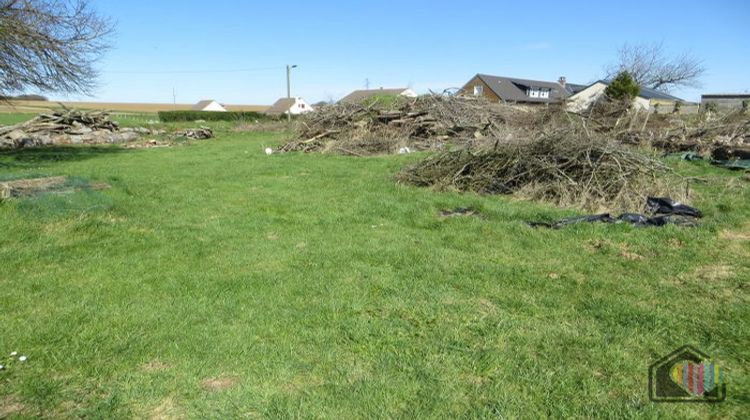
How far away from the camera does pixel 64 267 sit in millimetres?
4949

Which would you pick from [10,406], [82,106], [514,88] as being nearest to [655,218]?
[10,406]

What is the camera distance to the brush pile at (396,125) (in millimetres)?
15766

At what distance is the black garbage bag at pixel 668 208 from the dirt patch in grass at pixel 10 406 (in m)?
7.76

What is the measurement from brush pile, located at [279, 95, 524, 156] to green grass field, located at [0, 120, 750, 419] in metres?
8.64

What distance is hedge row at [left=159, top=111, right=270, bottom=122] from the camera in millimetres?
41375

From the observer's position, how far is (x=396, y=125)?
1678 cm

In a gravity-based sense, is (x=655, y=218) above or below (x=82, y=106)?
below

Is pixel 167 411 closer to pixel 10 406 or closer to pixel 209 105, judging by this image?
pixel 10 406

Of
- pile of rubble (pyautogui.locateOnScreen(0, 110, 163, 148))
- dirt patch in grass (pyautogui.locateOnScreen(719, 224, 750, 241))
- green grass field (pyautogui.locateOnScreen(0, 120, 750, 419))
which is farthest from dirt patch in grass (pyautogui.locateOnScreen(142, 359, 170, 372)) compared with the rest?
pile of rubble (pyautogui.locateOnScreen(0, 110, 163, 148))

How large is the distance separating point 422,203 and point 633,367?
5.04 meters

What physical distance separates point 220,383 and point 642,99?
152 feet

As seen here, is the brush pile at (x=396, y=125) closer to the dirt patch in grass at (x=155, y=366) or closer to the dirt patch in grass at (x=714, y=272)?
the dirt patch in grass at (x=714, y=272)

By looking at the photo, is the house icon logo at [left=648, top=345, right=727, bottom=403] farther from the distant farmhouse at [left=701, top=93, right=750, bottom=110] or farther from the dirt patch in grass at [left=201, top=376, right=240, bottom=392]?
the distant farmhouse at [left=701, top=93, right=750, bottom=110]

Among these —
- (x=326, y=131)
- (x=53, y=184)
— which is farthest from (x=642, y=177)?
(x=326, y=131)
